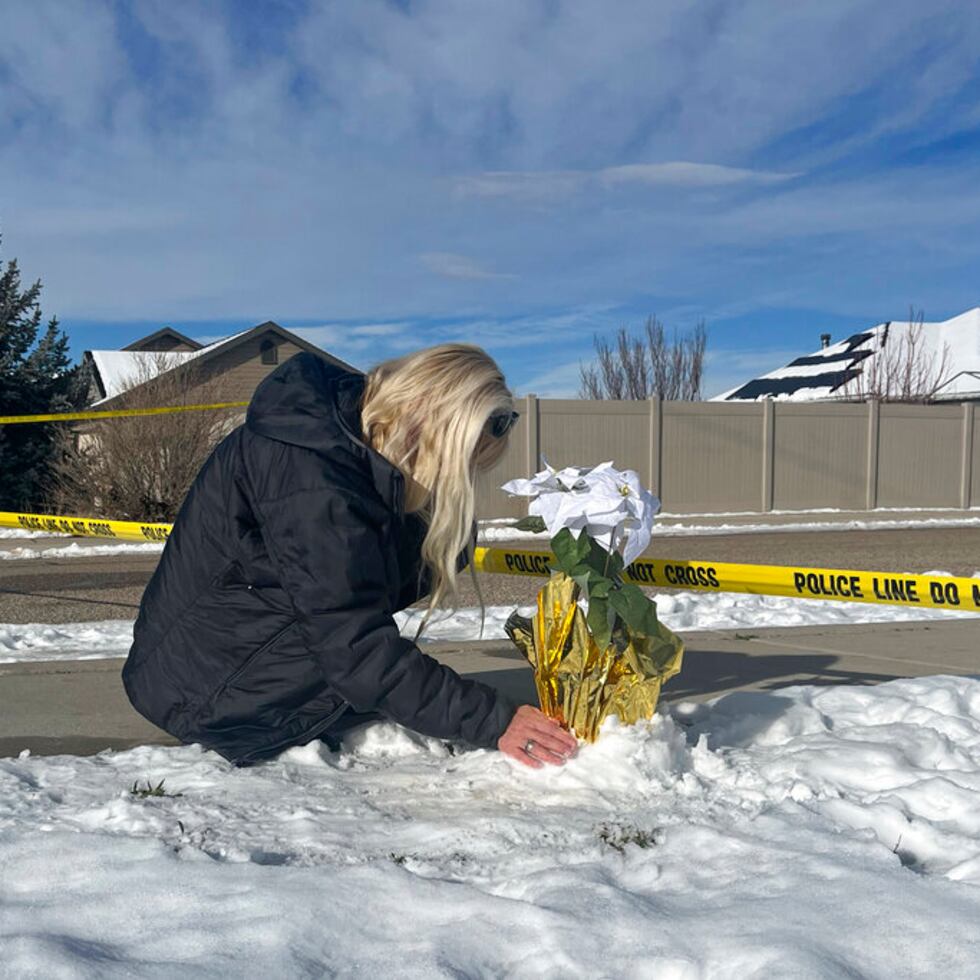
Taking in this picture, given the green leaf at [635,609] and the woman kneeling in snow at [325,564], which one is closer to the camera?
the woman kneeling in snow at [325,564]

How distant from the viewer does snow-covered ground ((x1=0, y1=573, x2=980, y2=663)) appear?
493 cm

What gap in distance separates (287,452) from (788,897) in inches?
57.6

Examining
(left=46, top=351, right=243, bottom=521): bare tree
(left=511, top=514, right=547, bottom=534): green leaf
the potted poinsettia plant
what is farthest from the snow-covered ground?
(left=46, top=351, right=243, bottom=521): bare tree

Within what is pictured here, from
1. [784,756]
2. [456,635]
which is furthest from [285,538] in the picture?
[456,635]

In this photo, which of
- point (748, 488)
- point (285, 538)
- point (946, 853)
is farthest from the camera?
point (748, 488)

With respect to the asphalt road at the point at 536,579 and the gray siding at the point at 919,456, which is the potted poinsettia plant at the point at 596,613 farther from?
the gray siding at the point at 919,456

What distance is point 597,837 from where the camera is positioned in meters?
2.18

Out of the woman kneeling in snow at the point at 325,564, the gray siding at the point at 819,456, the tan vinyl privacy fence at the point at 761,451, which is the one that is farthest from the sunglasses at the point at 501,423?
the gray siding at the point at 819,456

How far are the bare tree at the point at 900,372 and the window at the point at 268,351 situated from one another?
65.6 ft

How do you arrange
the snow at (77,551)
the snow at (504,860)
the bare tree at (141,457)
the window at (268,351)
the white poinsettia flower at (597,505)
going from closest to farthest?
1. the snow at (504,860)
2. the white poinsettia flower at (597,505)
3. the snow at (77,551)
4. the bare tree at (141,457)
5. the window at (268,351)

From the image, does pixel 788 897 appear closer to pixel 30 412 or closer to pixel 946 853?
pixel 946 853

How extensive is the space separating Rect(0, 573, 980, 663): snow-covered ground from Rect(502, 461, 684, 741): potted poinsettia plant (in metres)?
2.13

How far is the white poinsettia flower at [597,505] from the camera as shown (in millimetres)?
2566

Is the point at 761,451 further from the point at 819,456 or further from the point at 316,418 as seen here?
the point at 316,418
